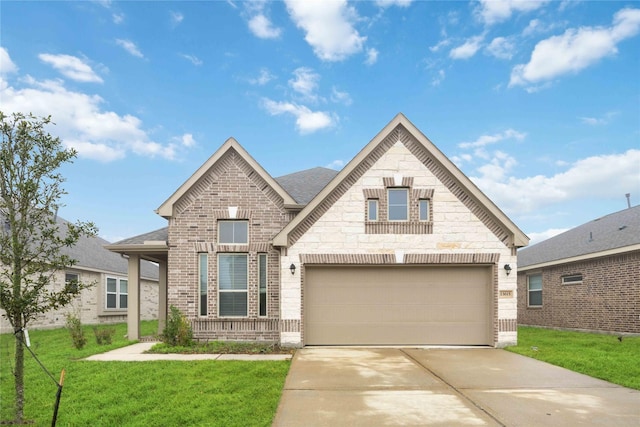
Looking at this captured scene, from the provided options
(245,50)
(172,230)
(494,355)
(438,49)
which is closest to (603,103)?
(438,49)

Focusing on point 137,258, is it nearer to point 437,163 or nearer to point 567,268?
point 437,163

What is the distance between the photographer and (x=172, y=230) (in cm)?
1387

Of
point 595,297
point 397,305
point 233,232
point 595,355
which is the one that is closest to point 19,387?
point 233,232

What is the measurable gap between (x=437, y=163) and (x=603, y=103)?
9257mm

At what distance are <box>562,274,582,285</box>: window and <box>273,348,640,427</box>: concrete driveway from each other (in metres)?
9.92

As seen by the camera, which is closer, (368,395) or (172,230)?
(368,395)

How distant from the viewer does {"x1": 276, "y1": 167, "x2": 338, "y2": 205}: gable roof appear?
51.4 feet

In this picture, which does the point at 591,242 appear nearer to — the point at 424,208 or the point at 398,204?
the point at 424,208

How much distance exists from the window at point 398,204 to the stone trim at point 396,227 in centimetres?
22

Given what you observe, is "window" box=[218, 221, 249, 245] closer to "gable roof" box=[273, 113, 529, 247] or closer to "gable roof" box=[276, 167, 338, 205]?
"gable roof" box=[273, 113, 529, 247]

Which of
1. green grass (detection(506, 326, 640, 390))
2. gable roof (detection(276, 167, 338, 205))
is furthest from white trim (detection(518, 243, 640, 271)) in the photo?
gable roof (detection(276, 167, 338, 205))

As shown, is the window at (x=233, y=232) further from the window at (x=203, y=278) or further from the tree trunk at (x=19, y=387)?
the tree trunk at (x=19, y=387)

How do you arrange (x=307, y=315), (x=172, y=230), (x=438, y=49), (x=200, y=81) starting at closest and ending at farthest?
(x=307, y=315) → (x=172, y=230) → (x=438, y=49) → (x=200, y=81)

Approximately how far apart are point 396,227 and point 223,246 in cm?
526
